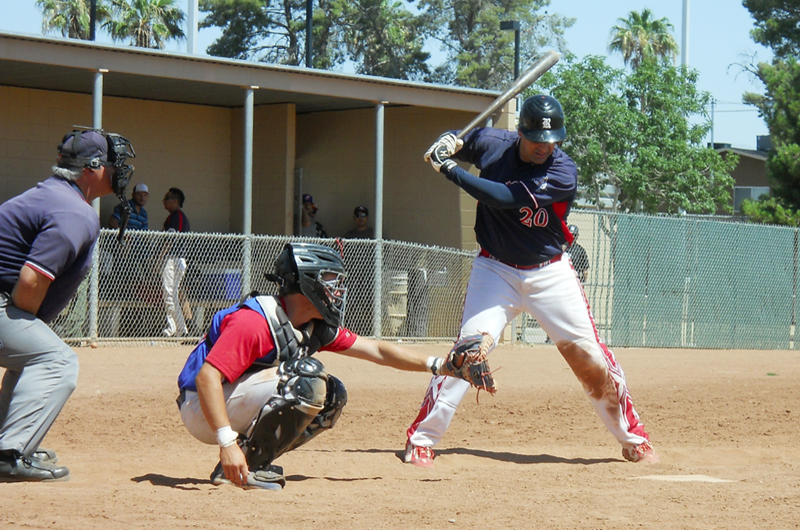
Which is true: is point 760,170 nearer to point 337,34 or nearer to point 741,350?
point 337,34

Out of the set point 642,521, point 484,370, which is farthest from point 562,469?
point 642,521

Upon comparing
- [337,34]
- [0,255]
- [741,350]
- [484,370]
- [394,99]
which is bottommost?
[741,350]

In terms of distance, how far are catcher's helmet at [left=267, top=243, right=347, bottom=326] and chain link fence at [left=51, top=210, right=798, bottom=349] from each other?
21.0 ft

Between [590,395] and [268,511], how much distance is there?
2506 mm

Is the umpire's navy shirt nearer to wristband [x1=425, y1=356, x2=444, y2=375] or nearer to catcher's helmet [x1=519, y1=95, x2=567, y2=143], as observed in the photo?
wristband [x1=425, y1=356, x2=444, y2=375]

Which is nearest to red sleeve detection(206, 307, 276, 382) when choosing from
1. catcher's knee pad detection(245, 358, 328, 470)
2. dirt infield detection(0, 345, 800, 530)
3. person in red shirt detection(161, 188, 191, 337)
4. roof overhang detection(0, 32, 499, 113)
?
catcher's knee pad detection(245, 358, 328, 470)

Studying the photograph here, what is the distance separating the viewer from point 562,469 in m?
5.57

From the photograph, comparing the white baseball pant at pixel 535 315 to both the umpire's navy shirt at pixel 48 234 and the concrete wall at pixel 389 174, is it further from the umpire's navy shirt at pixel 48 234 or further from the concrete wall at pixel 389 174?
the concrete wall at pixel 389 174

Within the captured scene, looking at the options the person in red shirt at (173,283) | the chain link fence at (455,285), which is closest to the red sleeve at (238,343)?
the chain link fence at (455,285)

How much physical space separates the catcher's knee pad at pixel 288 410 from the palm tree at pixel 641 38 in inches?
1498

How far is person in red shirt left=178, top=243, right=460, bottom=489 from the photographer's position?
4.35 metres

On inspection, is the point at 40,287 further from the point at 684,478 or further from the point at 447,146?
the point at 684,478

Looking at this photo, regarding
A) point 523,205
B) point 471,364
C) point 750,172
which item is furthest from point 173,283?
point 750,172

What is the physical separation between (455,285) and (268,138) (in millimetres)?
4001
